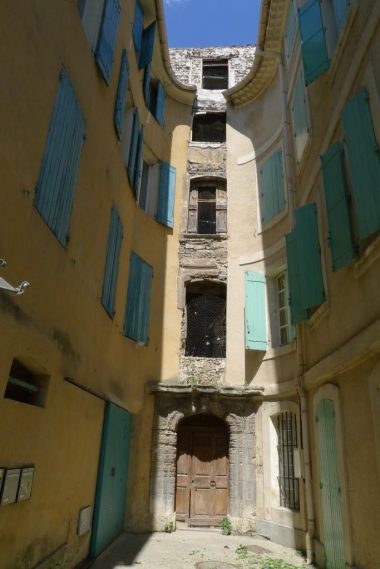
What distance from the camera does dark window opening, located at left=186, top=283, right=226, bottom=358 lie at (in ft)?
32.8

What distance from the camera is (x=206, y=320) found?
10.3m

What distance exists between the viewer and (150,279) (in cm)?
958

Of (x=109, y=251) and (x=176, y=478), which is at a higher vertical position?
(x=109, y=251)

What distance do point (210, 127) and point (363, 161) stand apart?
899 centimetres

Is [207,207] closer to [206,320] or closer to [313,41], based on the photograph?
[206,320]

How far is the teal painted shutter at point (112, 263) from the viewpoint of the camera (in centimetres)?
684

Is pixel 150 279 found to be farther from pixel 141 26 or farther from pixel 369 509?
pixel 369 509

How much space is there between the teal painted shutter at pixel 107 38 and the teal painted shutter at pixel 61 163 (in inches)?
59.4

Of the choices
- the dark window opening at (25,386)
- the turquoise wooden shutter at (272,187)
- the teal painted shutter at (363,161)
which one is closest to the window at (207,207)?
the turquoise wooden shutter at (272,187)

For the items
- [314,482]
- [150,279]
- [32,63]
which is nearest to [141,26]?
[150,279]

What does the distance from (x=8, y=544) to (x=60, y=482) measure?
1.18 m

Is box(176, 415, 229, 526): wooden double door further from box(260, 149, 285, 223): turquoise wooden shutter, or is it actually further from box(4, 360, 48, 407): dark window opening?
box(4, 360, 48, 407): dark window opening

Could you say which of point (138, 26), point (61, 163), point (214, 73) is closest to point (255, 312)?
point (61, 163)

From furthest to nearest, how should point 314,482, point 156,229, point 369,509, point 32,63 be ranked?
1. point 156,229
2. point 314,482
3. point 369,509
4. point 32,63
